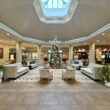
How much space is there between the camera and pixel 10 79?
9.48 metres

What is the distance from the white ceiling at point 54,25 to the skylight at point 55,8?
113 cm

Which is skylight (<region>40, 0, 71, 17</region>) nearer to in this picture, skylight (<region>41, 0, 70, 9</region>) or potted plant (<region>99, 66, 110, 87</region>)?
skylight (<region>41, 0, 70, 9</region>)

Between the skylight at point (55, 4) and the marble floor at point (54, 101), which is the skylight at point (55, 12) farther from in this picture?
the marble floor at point (54, 101)

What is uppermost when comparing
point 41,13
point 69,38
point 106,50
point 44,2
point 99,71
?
point 44,2

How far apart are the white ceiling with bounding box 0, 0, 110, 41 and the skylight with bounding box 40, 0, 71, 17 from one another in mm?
1127

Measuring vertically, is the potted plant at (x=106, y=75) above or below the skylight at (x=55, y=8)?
below

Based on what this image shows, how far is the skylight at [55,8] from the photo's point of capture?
1413 centimetres

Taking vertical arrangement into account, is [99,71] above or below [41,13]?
below

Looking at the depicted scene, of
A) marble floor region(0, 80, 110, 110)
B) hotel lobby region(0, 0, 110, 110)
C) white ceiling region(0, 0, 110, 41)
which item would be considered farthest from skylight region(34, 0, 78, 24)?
marble floor region(0, 80, 110, 110)

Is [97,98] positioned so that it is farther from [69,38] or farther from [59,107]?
[69,38]

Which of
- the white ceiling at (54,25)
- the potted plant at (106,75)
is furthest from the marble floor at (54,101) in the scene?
the white ceiling at (54,25)

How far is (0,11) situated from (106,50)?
18.5 meters

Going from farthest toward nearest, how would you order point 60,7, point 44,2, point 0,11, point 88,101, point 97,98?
1. point 60,7
2. point 44,2
3. point 0,11
4. point 97,98
5. point 88,101

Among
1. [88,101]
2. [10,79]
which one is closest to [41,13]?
[10,79]
